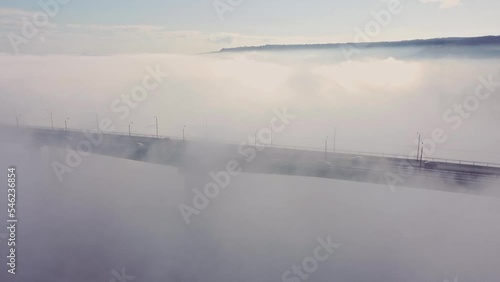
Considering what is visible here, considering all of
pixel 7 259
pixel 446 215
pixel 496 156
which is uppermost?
pixel 496 156

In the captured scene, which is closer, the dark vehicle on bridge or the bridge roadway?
the bridge roadway

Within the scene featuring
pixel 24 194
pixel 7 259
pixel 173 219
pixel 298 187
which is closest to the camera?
pixel 7 259

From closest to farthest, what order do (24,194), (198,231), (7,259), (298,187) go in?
(7,259) → (198,231) → (298,187) → (24,194)

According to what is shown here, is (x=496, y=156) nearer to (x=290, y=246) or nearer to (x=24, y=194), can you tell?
(x=290, y=246)

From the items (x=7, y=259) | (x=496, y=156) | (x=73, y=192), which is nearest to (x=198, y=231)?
(x=7, y=259)

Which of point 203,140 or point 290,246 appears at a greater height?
point 203,140

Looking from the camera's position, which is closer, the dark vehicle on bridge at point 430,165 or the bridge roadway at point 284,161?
the bridge roadway at point 284,161

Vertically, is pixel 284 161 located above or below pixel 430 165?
below

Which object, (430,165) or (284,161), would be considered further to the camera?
(284,161)
